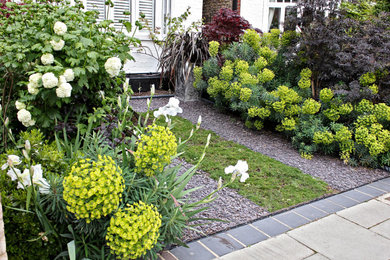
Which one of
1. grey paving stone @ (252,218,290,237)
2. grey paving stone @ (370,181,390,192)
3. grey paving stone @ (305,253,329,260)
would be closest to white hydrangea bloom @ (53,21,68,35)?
grey paving stone @ (252,218,290,237)

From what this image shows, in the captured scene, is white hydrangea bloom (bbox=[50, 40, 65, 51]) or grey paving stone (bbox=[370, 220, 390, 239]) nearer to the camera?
white hydrangea bloom (bbox=[50, 40, 65, 51])

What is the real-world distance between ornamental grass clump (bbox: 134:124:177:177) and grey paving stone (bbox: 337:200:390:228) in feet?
5.68

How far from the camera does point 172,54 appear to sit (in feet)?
21.1

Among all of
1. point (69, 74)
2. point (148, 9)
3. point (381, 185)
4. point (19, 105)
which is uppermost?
point (148, 9)

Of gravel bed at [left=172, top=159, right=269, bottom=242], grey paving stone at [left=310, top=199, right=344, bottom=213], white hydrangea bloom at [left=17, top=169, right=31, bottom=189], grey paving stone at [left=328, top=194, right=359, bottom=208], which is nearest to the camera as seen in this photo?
white hydrangea bloom at [left=17, top=169, right=31, bottom=189]

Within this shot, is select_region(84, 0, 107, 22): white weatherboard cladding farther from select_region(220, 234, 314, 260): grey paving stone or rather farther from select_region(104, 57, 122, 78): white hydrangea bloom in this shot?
select_region(220, 234, 314, 260): grey paving stone

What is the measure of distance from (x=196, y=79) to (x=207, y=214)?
3.66m

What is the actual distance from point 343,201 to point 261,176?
796 mm

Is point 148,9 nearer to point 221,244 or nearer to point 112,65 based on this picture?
point 112,65

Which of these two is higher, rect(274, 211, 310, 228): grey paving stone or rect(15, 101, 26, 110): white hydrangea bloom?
rect(15, 101, 26, 110): white hydrangea bloom

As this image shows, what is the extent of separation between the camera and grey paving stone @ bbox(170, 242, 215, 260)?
7.30 feet

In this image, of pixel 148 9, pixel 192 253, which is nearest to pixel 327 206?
pixel 192 253

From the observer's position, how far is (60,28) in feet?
8.02

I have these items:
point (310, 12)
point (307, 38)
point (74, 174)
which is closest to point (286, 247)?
point (74, 174)
